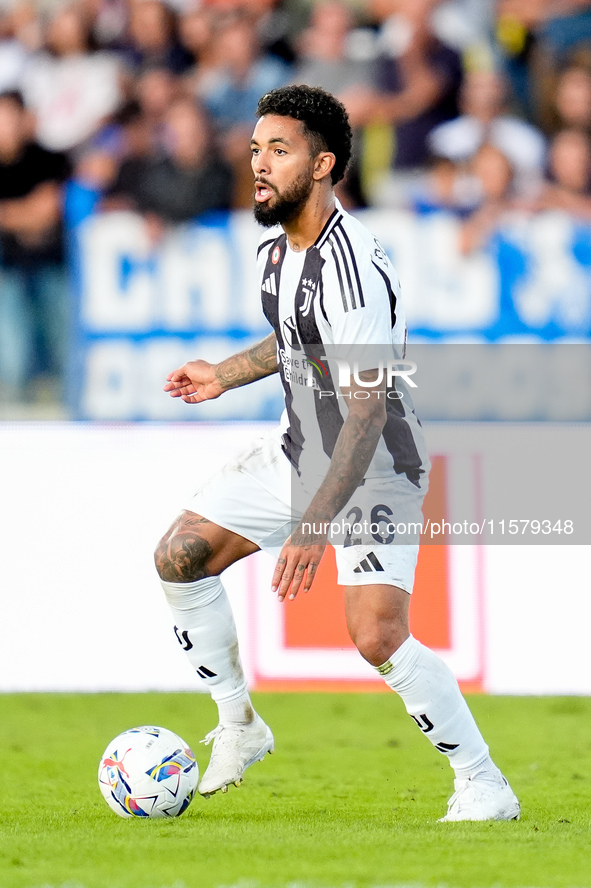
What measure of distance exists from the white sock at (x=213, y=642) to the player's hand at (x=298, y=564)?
2.29ft

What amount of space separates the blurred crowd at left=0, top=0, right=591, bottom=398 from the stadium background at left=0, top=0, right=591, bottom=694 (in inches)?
1.2

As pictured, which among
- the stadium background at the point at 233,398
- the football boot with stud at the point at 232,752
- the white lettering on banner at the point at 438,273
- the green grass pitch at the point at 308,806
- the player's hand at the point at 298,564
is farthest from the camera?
the white lettering on banner at the point at 438,273

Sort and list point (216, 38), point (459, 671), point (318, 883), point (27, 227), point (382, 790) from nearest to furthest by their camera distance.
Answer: point (318, 883)
point (382, 790)
point (459, 671)
point (27, 227)
point (216, 38)

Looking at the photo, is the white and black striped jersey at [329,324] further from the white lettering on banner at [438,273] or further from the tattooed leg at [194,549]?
the white lettering on banner at [438,273]

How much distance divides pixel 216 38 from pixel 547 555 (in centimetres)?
519

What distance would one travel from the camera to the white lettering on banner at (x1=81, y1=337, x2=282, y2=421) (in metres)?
8.30

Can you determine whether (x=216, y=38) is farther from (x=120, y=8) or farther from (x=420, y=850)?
(x=420, y=850)

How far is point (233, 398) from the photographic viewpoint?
8.30 metres

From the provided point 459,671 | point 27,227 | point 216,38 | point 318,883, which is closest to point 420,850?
point 318,883

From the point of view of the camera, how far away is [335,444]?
13.8 feet

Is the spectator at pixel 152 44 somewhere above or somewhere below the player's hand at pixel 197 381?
above

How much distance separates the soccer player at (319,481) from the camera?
13.2 feet

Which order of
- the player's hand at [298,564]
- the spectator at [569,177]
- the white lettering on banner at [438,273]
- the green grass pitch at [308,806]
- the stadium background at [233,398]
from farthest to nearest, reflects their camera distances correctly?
1. the spectator at [569,177]
2. the white lettering on banner at [438,273]
3. the stadium background at [233,398]
4. the player's hand at [298,564]
5. the green grass pitch at [308,806]

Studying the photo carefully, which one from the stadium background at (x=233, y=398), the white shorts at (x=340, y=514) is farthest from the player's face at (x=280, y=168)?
the stadium background at (x=233, y=398)
